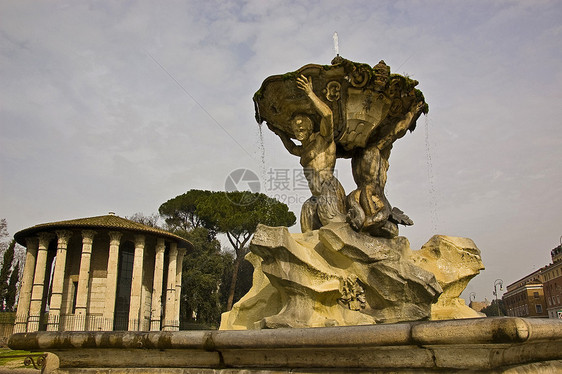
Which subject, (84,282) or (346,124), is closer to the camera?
(346,124)

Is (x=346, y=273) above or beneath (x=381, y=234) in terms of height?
beneath

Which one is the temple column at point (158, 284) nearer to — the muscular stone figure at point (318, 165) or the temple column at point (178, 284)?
the temple column at point (178, 284)

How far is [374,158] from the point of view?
5.91 metres

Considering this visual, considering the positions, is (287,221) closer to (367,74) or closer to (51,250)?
(51,250)

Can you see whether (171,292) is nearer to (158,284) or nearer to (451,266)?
(158,284)

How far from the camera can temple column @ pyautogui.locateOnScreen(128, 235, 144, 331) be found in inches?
1061

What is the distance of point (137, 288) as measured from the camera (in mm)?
27250

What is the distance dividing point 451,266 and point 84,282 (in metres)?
25.6

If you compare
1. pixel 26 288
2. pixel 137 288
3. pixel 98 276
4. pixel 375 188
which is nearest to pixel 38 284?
pixel 26 288

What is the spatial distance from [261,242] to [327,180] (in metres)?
1.76

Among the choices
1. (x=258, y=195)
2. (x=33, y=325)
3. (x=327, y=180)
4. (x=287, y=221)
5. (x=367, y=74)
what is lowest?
(x=33, y=325)

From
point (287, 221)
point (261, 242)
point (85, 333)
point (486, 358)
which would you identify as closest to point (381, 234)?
point (261, 242)

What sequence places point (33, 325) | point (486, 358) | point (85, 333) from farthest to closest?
point (33, 325), point (85, 333), point (486, 358)

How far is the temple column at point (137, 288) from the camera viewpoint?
2694 centimetres
